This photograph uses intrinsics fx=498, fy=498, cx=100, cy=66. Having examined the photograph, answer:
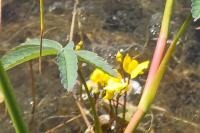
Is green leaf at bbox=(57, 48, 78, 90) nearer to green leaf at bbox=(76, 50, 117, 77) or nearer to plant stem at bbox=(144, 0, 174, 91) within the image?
green leaf at bbox=(76, 50, 117, 77)

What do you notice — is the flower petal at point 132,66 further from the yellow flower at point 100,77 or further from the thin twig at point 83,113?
the thin twig at point 83,113

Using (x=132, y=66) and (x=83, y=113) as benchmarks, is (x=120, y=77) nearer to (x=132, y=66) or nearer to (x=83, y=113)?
(x=132, y=66)

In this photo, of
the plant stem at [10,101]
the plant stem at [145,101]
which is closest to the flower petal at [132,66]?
the plant stem at [145,101]

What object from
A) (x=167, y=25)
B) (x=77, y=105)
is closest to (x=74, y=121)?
(x=77, y=105)

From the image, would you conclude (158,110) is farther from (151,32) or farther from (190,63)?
(151,32)

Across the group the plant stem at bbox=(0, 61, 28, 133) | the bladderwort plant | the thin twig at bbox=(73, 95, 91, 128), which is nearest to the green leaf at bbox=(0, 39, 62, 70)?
the bladderwort plant

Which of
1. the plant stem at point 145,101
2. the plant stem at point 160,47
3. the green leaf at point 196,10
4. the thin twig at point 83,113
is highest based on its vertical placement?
the green leaf at point 196,10
